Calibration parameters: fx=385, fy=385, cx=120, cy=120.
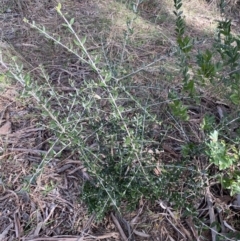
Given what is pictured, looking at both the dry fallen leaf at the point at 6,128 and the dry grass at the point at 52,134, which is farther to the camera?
the dry fallen leaf at the point at 6,128

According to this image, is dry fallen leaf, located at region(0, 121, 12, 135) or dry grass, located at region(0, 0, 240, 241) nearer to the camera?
dry grass, located at region(0, 0, 240, 241)

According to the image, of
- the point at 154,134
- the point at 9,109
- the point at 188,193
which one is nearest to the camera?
the point at 188,193

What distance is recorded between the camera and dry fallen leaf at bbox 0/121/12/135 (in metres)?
1.97

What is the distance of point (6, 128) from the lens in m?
1.99

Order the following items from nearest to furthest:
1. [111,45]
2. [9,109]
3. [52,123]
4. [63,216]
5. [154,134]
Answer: [52,123] → [63,216] → [154,134] → [9,109] → [111,45]

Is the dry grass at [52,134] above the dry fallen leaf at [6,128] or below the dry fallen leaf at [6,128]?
above

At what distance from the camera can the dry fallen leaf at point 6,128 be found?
197 cm

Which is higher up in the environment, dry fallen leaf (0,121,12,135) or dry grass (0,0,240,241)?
dry grass (0,0,240,241)

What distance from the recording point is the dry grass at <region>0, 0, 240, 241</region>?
1.57m

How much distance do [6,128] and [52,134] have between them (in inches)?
9.8

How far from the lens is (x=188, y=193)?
1.52 meters

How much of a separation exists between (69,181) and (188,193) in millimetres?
552

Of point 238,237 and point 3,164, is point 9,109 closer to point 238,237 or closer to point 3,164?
point 3,164

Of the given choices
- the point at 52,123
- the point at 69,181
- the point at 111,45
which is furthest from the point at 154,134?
the point at 111,45
